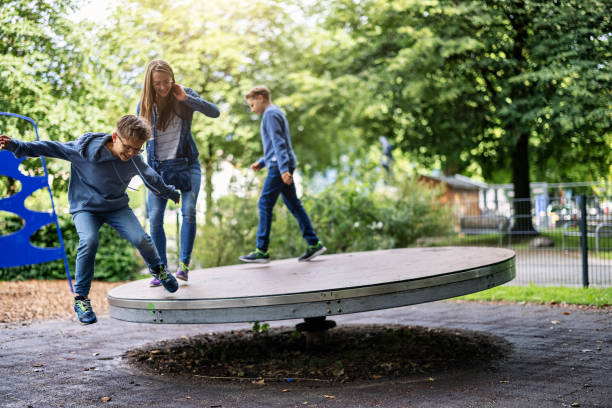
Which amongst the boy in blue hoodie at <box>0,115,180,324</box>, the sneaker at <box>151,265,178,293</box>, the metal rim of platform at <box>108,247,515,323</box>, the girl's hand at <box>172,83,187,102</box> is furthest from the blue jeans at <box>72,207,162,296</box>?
the girl's hand at <box>172,83,187,102</box>

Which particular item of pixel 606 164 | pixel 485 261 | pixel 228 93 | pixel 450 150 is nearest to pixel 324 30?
pixel 228 93

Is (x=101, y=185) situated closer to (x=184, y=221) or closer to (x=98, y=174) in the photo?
(x=98, y=174)

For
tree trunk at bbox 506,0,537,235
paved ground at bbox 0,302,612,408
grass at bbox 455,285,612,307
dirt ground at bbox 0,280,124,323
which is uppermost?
tree trunk at bbox 506,0,537,235

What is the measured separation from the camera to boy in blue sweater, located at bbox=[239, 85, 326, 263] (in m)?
6.17

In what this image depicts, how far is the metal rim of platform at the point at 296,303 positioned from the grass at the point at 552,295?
4.19 m

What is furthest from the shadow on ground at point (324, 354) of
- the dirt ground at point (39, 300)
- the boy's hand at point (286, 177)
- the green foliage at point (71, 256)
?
the green foliage at point (71, 256)

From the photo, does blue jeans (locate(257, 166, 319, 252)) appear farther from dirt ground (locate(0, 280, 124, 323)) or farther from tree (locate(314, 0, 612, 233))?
tree (locate(314, 0, 612, 233))

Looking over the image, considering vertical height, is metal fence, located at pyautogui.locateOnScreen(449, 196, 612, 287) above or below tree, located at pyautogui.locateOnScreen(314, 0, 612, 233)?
below

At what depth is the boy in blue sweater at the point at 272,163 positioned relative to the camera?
6.17 meters

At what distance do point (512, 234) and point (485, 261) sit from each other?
7.52m

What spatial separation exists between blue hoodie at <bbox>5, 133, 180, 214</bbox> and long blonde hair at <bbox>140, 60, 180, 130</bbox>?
74cm

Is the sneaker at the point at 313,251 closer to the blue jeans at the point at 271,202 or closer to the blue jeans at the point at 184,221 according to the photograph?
the blue jeans at the point at 271,202

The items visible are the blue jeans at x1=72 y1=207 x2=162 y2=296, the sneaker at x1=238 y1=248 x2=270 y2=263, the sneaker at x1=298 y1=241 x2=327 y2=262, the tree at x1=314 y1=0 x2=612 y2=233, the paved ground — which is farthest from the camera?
the tree at x1=314 y1=0 x2=612 y2=233

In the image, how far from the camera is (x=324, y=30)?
70.0 feet
